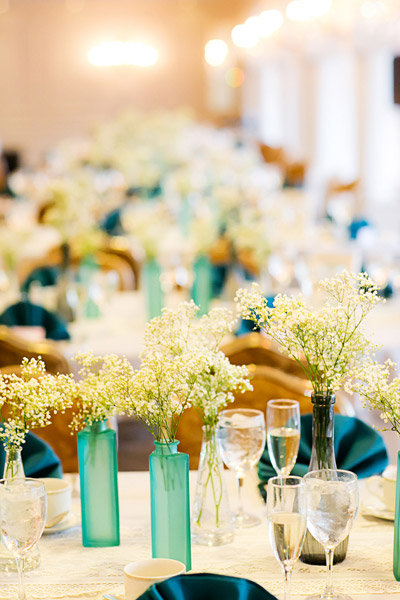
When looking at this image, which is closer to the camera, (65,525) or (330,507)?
(330,507)

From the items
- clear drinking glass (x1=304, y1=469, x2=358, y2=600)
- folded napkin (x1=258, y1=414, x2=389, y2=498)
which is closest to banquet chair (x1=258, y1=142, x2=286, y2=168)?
folded napkin (x1=258, y1=414, x2=389, y2=498)

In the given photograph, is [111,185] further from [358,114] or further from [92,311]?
[92,311]

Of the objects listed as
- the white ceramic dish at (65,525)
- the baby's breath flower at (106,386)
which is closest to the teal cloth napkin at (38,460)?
the white ceramic dish at (65,525)

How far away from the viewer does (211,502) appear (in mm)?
1882

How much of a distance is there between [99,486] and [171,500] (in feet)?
0.73

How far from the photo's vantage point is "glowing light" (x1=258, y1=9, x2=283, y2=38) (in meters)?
10.9

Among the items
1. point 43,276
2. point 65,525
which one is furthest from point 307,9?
point 65,525

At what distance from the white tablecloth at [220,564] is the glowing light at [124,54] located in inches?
663

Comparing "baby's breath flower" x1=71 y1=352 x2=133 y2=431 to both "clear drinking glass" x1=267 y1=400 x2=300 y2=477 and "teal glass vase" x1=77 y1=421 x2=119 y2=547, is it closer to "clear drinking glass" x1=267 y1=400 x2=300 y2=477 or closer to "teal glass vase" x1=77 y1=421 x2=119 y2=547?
"teal glass vase" x1=77 y1=421 x2=119 y2=547

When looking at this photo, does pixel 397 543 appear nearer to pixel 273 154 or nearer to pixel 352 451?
pixel 352 451

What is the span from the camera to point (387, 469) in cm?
216

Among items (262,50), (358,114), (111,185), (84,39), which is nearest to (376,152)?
(358,114)

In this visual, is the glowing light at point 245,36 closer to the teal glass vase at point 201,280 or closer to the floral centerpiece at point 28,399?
the teal glass vase at point 201,280

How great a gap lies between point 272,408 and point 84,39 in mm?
18454
